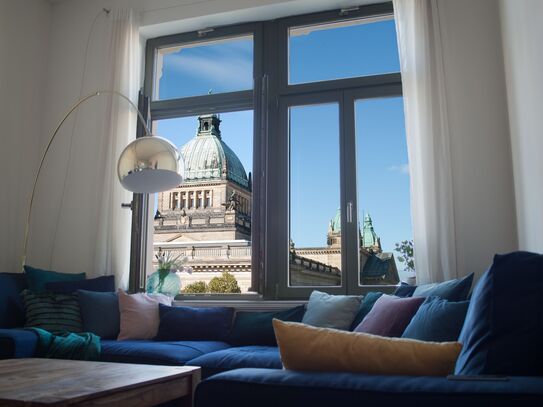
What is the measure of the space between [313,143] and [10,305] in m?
2.40

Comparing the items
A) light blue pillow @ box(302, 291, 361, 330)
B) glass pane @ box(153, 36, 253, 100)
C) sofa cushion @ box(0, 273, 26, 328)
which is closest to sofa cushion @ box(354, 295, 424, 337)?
light blue pillow @ box(302, 291, 361, 330)

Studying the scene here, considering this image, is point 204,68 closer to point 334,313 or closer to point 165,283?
point 165,283

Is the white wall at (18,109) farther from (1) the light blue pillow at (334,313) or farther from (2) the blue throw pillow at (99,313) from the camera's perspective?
(1) the light blue pillow at (334,313)

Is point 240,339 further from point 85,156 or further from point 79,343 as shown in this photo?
point 85,156

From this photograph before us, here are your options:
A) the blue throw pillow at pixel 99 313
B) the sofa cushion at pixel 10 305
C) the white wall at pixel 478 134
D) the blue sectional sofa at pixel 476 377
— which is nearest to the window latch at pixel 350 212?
the white wall at pixel 478 134

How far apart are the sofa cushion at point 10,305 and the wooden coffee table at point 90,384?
3.76ft

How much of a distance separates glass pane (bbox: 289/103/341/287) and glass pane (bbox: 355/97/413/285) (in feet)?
0.61

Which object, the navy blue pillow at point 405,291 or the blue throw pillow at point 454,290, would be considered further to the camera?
the navy blue pillow at point 405,291

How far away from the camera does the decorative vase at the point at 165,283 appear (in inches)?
168

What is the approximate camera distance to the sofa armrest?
295 centimetres

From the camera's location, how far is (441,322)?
2.23 meters

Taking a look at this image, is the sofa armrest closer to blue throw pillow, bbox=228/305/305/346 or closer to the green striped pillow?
the green striped pillow

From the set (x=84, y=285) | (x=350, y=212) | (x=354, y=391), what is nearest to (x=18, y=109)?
(x=84, y=285)

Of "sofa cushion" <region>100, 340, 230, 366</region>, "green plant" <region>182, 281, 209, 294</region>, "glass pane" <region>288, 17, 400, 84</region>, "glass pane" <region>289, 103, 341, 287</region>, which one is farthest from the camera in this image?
"green plant" <region>182, 281, 209, 294</region>
